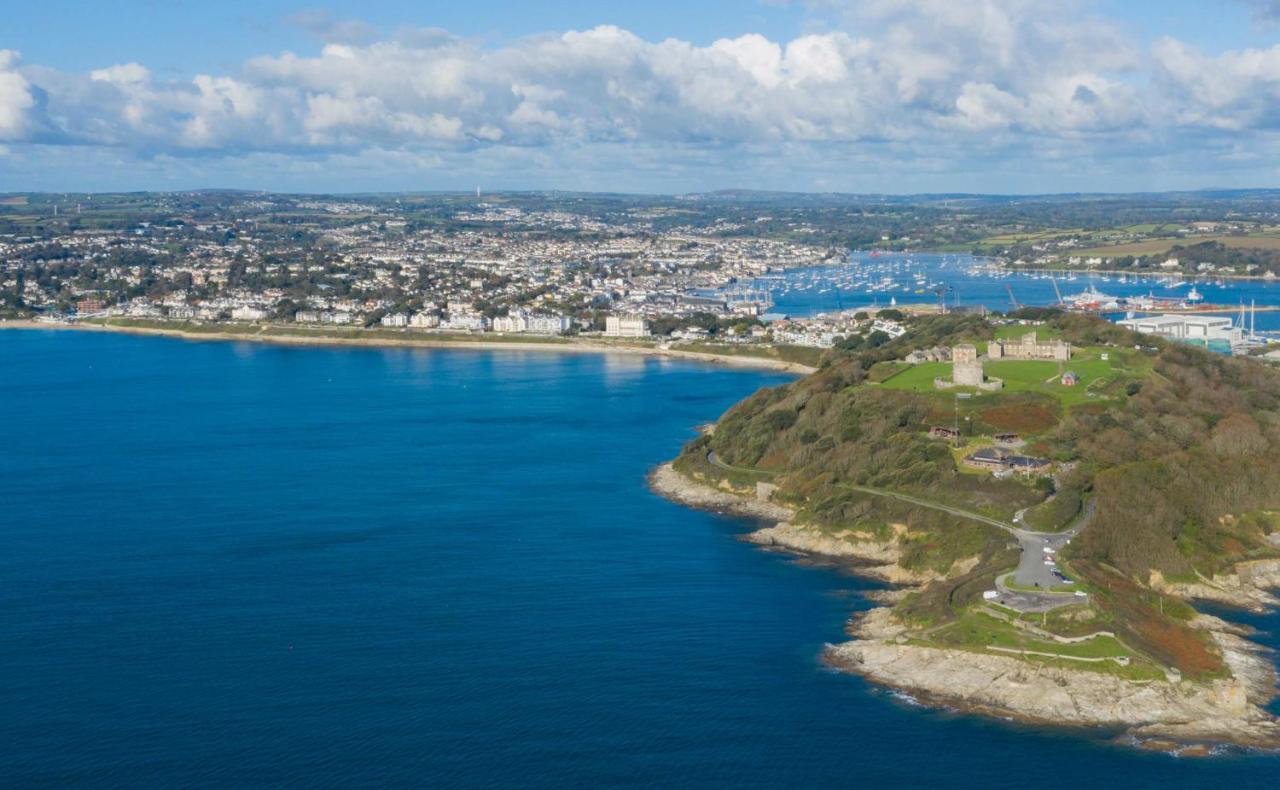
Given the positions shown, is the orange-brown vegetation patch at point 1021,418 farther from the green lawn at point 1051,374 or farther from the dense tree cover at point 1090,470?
the green lawn at point 1051,374

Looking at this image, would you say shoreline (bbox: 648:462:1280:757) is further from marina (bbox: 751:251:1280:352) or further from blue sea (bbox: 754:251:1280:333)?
blue sea (bbox: 754:251:1280:333)

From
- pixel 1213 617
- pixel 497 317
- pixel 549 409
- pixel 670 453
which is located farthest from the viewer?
pixel 497 317

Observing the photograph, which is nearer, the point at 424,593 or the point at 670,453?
the point at 424,593

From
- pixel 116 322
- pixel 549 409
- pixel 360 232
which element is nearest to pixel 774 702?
pixel 549 409

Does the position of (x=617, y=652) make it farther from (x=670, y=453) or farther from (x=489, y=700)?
(x=670, y=453)

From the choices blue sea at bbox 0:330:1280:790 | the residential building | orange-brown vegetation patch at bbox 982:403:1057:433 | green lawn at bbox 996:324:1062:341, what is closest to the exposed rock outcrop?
blue sea at bbox 0:330:1280:790

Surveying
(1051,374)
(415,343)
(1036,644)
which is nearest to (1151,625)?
(1036,644)
